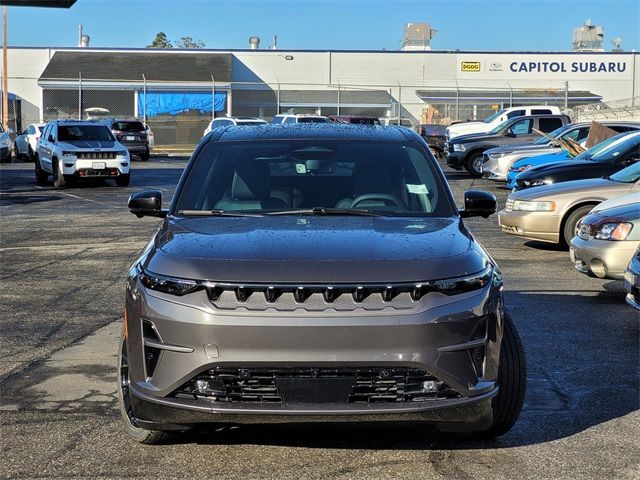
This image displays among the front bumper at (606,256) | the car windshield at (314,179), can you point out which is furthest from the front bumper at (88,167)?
the car windshield at (314,179)

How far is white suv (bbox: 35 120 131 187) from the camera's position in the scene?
23.8 meters

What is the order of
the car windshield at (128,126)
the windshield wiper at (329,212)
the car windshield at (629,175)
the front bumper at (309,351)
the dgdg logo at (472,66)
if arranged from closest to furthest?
the front bumper at (309,351) → the windshield wiper at (329,212) → the car windshield at (629,175) → the car windshield at (128,126) → the dgdg logo at (472,66)

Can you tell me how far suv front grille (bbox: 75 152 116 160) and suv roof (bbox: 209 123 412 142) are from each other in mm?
17889

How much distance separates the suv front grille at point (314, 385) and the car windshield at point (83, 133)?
21.0m

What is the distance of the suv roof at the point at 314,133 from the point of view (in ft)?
20.6

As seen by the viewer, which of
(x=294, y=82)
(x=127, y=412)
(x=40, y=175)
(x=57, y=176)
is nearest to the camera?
(x=127, y=412)

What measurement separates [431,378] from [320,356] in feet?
1.72

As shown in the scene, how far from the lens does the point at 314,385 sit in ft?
14.1

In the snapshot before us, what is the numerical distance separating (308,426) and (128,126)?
34.1 m

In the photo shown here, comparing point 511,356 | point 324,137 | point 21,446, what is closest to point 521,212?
point 324,137

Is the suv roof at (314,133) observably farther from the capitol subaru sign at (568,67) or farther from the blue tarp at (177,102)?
the capitol subaru sign at (568,67)

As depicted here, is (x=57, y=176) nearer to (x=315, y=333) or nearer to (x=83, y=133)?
(x=83, y=133)

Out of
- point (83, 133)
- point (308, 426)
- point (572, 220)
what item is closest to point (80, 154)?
point (83, 133)

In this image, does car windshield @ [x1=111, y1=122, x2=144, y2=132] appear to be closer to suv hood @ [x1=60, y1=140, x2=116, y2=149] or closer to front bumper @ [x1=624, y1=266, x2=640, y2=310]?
suv hood @ [x1=60, y1=140, x2=116, y2=149]
